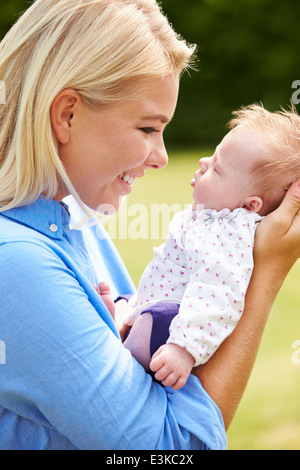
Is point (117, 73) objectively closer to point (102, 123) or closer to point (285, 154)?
point (102, 123)

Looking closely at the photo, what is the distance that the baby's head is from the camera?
1.68 metres

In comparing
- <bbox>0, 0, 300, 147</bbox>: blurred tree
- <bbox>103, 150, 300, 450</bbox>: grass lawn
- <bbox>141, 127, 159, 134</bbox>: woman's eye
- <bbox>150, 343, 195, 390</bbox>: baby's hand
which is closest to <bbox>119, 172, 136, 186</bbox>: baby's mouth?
<bbox>141, 127, 159, 134</bbox>: woman's eye

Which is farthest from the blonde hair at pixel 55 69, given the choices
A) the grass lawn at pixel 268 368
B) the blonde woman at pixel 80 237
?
the grass lawn at pixel 268 368

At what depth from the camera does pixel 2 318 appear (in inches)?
50.9

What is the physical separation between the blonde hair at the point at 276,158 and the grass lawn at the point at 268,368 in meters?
1.52

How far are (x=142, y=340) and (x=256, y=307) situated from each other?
25 cm

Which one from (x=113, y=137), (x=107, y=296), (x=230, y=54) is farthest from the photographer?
(x=230, y=54)

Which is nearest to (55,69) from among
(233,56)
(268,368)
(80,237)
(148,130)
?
(148,130)

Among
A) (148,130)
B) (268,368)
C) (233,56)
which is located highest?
(233,56)

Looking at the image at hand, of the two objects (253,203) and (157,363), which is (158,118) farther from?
(157,363)

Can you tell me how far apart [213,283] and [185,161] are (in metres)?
7.76

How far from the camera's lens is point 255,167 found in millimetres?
1697

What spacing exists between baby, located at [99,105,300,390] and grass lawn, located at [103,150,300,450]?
1.49 m
